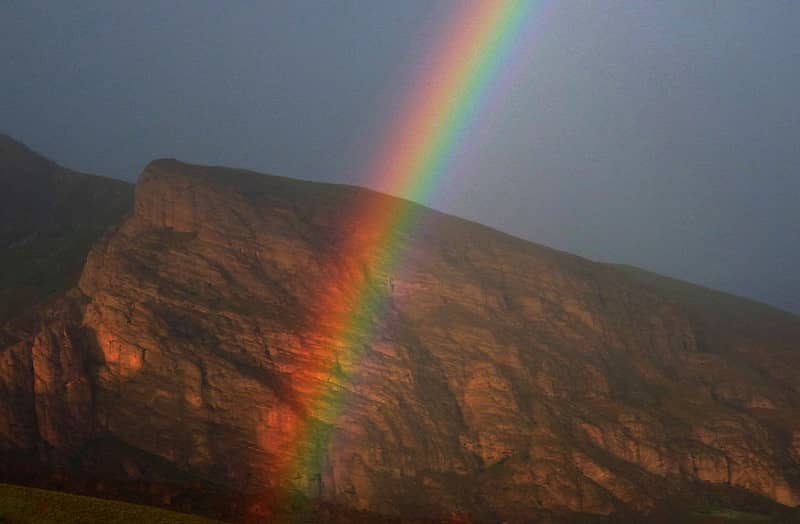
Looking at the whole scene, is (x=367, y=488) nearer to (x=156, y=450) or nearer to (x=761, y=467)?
(x=156, y=450)

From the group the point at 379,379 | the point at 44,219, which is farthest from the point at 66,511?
the point at 44,219

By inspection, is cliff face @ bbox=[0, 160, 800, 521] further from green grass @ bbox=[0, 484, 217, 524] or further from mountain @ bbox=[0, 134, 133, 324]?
green grass @ bbox=[0, 484, 217, 524]

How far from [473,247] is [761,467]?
49.3m

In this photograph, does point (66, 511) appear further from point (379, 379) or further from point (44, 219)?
point (44, 219)

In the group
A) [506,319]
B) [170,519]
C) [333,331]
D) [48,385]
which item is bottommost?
[170,519]

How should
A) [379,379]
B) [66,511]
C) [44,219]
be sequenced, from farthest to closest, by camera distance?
[44,219], [379,379], [66,511]

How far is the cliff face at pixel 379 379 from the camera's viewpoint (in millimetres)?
75312

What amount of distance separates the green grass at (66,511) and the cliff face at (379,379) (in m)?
33.6

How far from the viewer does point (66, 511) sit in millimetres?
34094

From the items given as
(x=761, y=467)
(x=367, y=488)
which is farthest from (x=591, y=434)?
(x=367, y=488)

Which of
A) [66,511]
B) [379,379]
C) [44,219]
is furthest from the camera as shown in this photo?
[44,219]

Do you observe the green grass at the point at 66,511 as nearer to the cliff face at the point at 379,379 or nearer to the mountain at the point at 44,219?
the cliff face at the point at 379,379

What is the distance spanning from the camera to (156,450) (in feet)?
242

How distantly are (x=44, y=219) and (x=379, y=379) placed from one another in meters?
81.6
